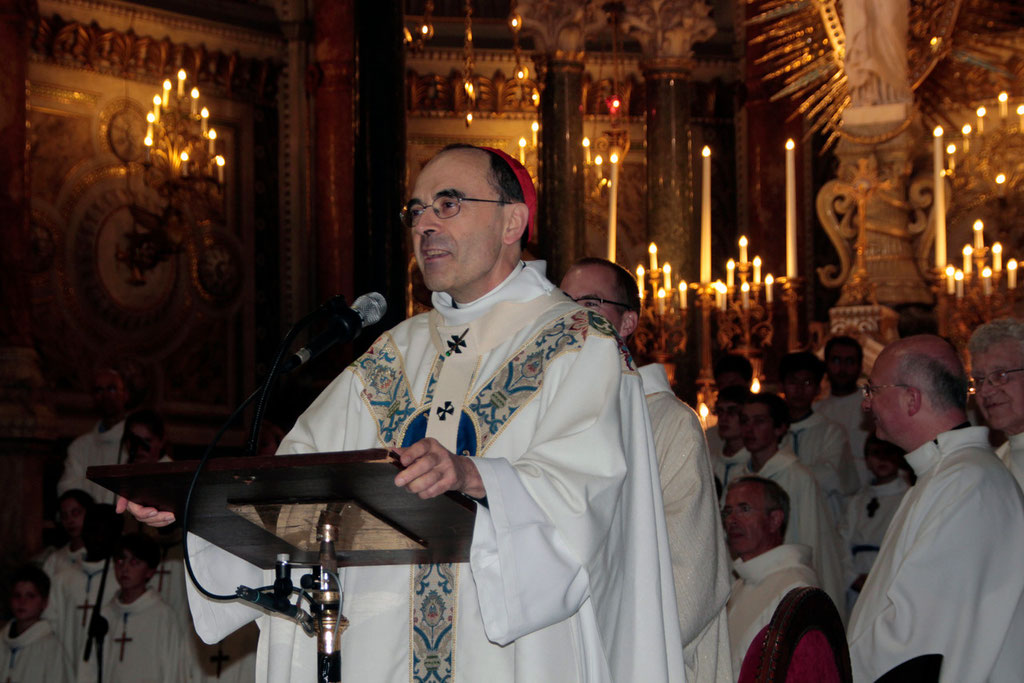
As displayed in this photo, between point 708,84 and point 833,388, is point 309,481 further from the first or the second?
point 708,84

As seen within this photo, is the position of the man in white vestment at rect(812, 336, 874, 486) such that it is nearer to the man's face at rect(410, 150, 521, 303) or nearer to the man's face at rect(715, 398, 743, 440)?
the man's face at rect(715, 398, 743, 440)

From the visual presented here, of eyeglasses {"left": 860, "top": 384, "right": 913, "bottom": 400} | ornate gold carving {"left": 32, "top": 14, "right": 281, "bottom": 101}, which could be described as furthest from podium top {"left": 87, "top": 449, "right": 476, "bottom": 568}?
ornate gold carving {"left": 32, "top": 14, "right": 281, "bottom": 101}

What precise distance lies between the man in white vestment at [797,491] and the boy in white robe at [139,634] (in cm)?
299

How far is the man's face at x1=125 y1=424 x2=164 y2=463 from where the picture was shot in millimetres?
7652

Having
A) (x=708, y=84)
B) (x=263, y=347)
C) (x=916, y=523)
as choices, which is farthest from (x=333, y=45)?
(x=916, y=523)

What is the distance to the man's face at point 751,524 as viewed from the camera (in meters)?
5.93

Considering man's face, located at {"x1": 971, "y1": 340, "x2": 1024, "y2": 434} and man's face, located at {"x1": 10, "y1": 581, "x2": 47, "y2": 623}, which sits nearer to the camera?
man's face, located at {"x1": 971, "y1": 340, "x2": 1024, "y2": 434}

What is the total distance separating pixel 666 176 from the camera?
38.7 ft

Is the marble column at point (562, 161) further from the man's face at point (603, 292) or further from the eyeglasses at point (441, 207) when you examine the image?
the eyeglasses at point (441, 207)

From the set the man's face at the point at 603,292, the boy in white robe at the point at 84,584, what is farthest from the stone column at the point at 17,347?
the man's face at the point at 603,292

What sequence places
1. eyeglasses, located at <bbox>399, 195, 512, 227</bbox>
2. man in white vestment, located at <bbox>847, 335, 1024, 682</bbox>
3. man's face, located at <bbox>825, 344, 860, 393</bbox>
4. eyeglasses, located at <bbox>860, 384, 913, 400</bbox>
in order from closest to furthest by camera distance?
eyeglasses, located at <bbox>399, 195, 512, 227</bbox> < man in white vestment, located at <bbox>847, 335, 1024, 682</bbox> < eyeglasses, located at <bbox>860, 384, 913, 400</bbox> < man's face, located at <bbox>825, 344, 860, 393</bbox>

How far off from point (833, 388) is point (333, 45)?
20.7 feet

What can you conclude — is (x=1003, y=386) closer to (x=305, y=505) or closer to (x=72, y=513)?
(x=305, y=505)

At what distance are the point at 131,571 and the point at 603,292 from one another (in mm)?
3541
